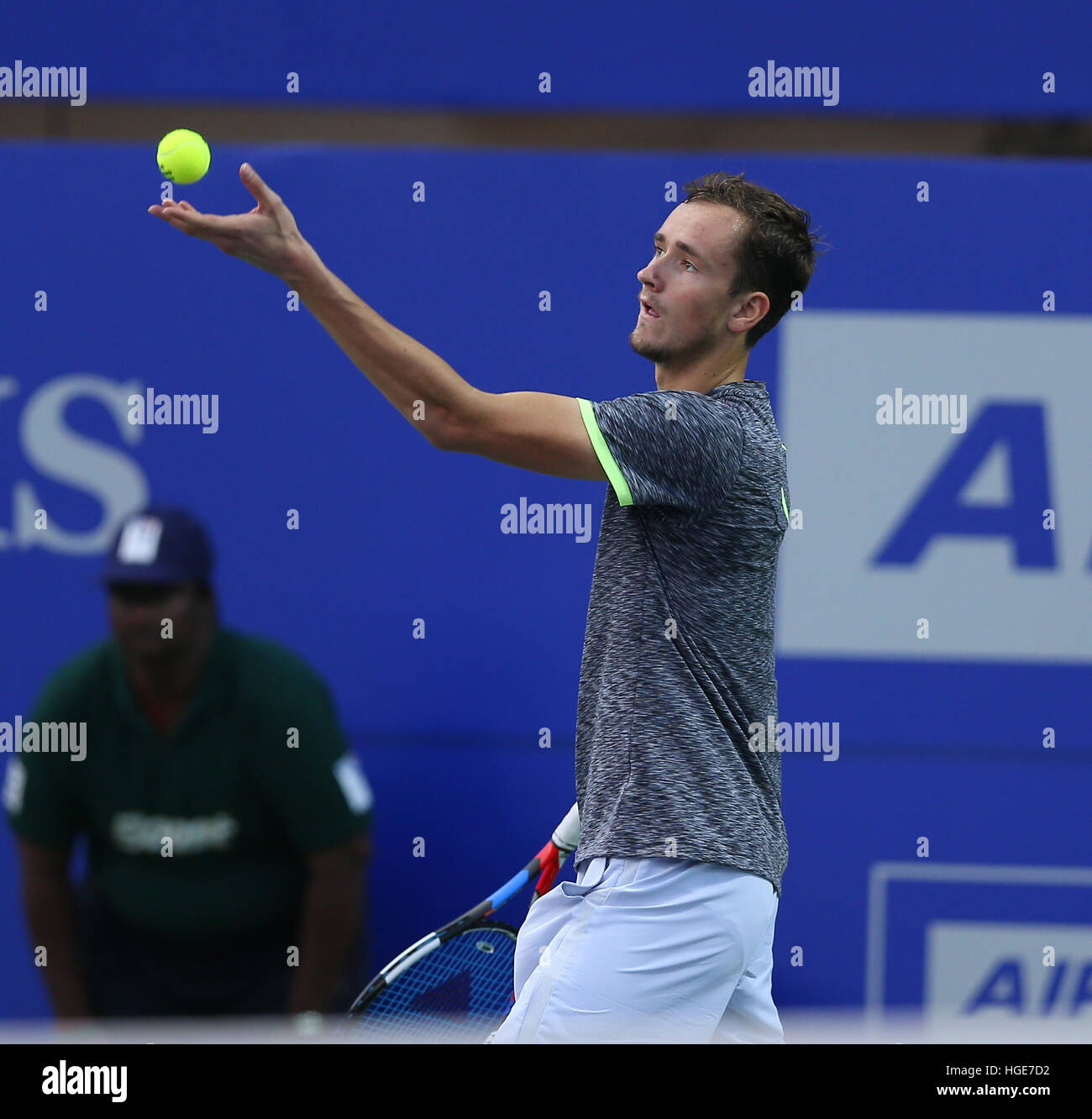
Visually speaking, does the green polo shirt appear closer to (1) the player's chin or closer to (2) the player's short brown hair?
(1) the player's chin

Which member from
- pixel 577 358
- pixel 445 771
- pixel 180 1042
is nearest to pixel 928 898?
pixel 445 771

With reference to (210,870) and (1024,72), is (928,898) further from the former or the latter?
(1024,72)

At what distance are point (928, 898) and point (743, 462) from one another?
1549 mm

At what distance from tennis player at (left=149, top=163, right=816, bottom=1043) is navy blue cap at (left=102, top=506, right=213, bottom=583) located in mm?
1308

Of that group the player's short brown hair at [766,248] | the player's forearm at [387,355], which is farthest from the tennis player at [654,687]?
the player's short brown hair at [766,248]

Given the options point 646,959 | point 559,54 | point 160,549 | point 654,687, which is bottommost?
point 646,959

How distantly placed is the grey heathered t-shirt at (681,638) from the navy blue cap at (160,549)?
1338 mm

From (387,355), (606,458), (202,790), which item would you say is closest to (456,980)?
(202,790)

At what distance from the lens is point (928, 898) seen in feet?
10.1

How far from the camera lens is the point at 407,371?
1.82m

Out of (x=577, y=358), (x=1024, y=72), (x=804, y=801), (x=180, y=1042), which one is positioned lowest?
(x=180, y=1042)

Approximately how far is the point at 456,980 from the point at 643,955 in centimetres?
90

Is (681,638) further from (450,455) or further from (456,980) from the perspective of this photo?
(450,455)

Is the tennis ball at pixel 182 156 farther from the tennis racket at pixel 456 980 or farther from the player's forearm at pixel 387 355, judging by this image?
the tennis racket at pixel 456 980
